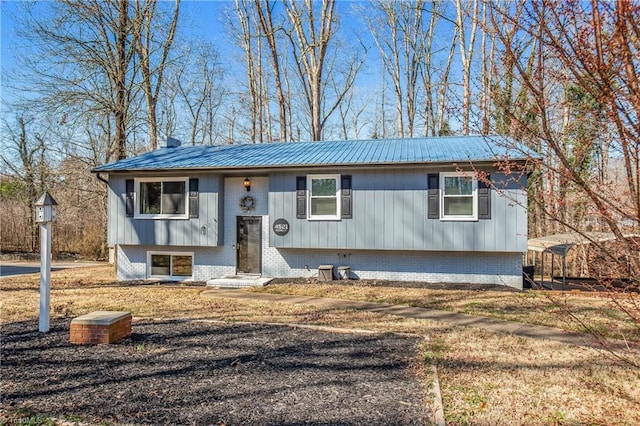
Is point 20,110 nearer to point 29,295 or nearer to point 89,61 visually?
point 89,61

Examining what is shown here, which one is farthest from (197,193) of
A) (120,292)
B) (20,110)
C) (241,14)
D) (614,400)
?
(241,14)

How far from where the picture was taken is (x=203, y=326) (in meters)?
6.29

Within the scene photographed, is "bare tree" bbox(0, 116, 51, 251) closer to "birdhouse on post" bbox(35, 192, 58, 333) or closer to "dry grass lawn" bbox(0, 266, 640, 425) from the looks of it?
"dry grass lawn" bbox(0, 266, 640, 425)

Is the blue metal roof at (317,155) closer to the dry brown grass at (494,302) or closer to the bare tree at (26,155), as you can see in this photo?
the dry brown grass at (494,302)

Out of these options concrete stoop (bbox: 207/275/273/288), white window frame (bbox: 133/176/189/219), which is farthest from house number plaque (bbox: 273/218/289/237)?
white window frame (bbox: 133/176/189/219)

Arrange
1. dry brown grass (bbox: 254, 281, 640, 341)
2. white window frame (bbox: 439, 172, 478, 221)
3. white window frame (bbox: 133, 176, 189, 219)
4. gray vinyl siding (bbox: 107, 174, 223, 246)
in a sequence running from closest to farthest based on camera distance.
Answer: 1. dry brown grass (bbox: 254, 281, 640, 341)
2. white window frame (bbox: 439, 172, 478, 221)
3. gray vinyl siding (bbox: 107, 174, 223, 246)
4. white window frame (bbox: 133, 176, 189, 219)

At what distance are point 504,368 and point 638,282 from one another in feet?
8.77

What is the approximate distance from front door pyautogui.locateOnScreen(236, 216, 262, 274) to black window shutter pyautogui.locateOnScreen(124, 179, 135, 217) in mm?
3315

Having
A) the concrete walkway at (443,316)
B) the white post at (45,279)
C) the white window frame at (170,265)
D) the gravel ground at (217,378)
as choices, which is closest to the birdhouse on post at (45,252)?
the white post at (45,279)

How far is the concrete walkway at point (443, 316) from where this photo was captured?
5855mm

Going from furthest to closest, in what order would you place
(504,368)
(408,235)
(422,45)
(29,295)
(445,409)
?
(422,45)
(408,235)
(29,295)
(504,368)
(445,409)

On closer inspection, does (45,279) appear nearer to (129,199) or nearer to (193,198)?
(193,198)

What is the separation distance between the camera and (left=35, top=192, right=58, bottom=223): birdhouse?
5995 mm

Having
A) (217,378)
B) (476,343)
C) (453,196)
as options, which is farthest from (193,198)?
(476,343)
